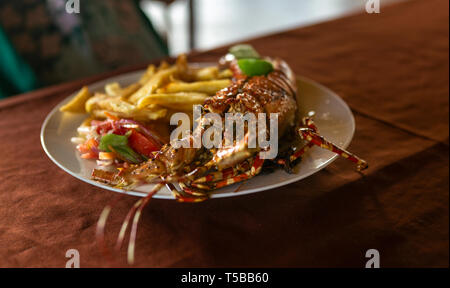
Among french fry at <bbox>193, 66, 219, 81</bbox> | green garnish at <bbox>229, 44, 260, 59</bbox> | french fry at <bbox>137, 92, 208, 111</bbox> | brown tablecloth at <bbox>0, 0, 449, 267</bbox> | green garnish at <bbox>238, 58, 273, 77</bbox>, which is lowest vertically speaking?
brown tablecloth at <bbox>0, 0, 449, 267</bbox>

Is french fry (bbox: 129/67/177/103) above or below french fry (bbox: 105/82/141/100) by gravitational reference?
above

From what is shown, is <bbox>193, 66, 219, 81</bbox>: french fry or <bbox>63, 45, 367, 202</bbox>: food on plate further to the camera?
<bbox>193, 66, 219, 81</bbox>: french fry

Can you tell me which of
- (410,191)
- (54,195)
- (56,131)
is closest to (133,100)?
(56,131)

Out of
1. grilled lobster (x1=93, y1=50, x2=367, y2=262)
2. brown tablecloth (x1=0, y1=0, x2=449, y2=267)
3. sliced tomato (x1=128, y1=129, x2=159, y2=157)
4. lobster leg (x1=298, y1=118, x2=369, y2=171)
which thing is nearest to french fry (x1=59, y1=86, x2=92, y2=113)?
brown tablecloth (x1=0, y1=0, x2=449, y2=267)

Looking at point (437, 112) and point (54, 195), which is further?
point (437, 112)

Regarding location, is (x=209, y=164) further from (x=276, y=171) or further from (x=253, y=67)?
(x=253, y=67)

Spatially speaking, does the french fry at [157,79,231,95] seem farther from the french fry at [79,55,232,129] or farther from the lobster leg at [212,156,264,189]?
the lobster leg at [212,156,264,189]
